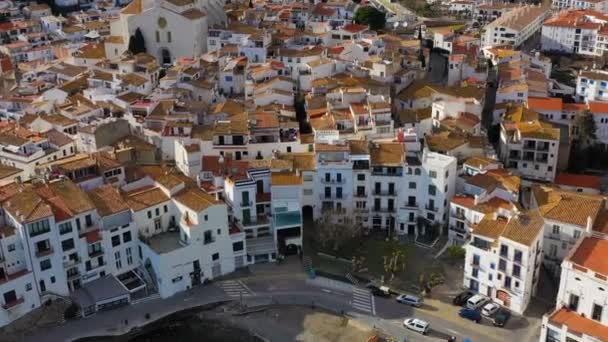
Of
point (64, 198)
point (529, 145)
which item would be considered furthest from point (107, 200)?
point (529, 145)

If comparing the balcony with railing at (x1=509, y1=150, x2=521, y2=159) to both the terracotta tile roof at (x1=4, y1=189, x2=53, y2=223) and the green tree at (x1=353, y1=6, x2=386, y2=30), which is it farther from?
the green tree at (x1=353, y1=6, x2=386, y2=30)

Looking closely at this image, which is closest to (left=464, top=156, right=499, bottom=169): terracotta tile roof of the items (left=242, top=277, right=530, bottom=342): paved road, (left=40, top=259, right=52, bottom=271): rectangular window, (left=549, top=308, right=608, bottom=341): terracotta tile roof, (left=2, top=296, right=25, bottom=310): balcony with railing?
(left=242, top=277, right=530, bottom=342): paved road

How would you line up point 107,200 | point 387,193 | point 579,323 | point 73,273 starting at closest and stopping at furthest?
point 579,323
point 73,273
point 107,200
point 387,193

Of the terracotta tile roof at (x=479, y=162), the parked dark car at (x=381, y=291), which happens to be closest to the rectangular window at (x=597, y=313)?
the parked dark car at (x=381, y=291)

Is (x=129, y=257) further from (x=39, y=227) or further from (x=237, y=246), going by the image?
(x=237, y=246)

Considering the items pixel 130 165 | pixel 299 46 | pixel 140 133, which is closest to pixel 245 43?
pixel 299 46

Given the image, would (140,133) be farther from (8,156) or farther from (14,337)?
(14,337)

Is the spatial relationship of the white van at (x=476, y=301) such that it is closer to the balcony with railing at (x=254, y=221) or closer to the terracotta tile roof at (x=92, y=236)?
the balcony with railing at (x=254, y=221)
